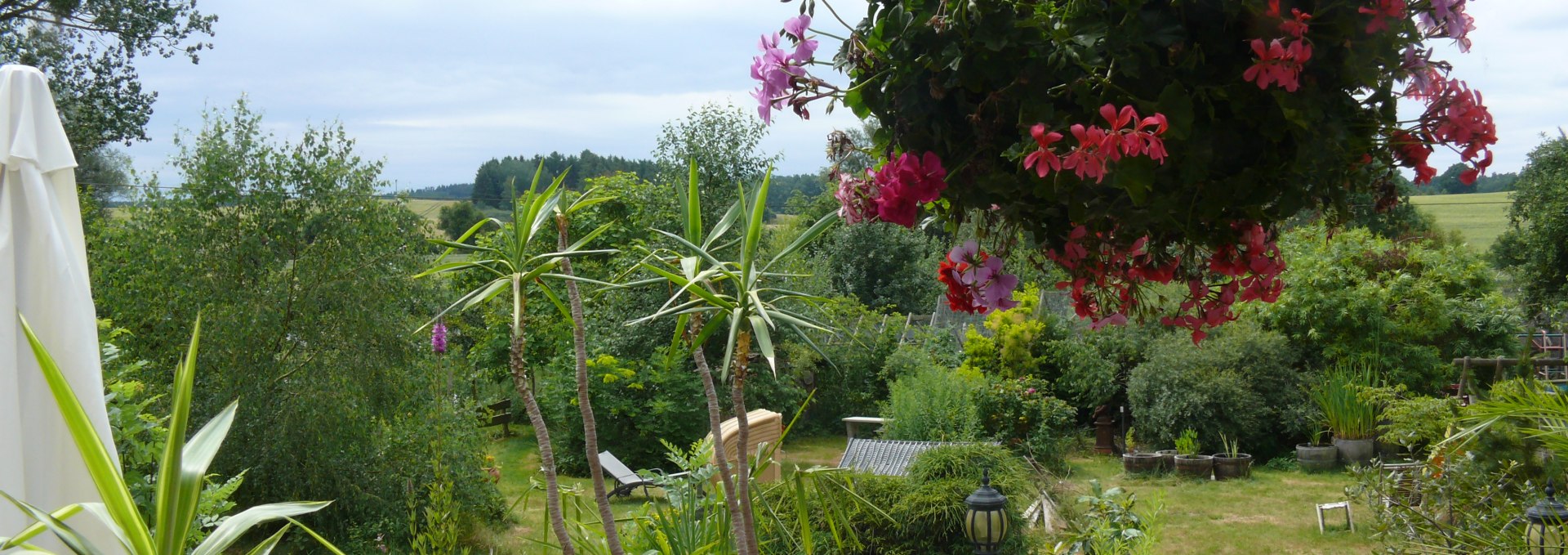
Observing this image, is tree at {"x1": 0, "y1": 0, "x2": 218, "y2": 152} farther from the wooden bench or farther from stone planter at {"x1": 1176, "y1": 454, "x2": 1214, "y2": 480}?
stone planter at {"x1": 1176, "y1": 454, "x2": 1214, "y2": 480}

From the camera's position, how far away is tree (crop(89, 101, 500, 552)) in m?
6.03

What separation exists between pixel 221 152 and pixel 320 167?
55cm

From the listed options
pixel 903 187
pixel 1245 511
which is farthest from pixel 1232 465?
pixel 903 187

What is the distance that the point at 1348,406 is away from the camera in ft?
27.8

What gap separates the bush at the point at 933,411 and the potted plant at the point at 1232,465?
6.49 ft

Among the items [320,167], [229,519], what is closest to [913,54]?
[229,519]

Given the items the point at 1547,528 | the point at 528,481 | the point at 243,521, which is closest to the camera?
the point at 243,521

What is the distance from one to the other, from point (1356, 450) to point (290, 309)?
8273 millimetres

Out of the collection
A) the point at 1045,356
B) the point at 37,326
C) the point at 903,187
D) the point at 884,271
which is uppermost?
the point at 903,187

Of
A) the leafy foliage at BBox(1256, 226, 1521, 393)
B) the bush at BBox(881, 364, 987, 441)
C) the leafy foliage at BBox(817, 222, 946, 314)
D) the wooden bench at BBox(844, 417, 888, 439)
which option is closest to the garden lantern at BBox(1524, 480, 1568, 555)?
the bush at BBox(881, 364, 987, 441)

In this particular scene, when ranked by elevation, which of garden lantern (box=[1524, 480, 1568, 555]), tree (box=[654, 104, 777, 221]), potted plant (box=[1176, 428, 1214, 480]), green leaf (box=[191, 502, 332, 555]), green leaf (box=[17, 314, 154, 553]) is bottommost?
potted plant (box=[1176, 428, 1214, 480])

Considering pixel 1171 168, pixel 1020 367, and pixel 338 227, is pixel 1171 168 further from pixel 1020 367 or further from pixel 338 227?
pixel 1020 367

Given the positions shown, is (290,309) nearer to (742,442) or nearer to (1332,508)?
(742,442)

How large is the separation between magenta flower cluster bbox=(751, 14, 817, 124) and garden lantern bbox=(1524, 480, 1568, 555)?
3238 millimetres
